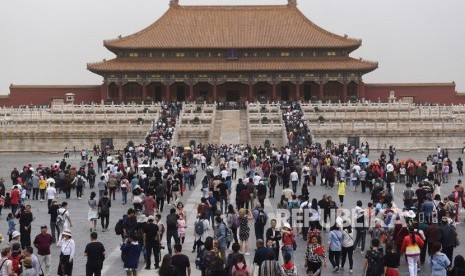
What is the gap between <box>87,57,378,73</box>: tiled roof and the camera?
71.4 m

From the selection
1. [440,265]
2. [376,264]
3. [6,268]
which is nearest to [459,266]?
[440,265]

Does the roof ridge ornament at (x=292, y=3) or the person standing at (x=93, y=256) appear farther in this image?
the roof ridge ornament at (x=292, y=3)

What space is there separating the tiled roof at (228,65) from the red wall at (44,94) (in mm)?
2952

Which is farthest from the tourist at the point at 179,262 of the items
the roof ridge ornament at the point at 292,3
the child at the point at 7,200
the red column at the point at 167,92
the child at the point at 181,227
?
the roof ridge ornament at the point at 292,3

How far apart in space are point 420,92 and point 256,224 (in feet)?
193

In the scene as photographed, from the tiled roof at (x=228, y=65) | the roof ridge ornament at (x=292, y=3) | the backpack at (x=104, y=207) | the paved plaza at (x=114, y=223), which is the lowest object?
the paved plaza at (x=114, y=223)

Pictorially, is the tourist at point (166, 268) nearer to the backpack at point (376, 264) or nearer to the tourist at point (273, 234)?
the tourist at point (273, 234)

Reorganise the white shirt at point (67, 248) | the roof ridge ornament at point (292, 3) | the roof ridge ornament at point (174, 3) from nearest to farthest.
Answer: the white shirt at point (67, 248)
the roof ridge ornament at point (292, 3)
the roof ridge ornament at point (174, 3)

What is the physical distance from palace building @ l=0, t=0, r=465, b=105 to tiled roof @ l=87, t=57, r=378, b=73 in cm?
9

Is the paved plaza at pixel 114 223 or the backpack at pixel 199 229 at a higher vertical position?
the backpack at pixel 199 229

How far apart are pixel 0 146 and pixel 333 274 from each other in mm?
38001

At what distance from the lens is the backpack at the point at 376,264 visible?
45.6ft

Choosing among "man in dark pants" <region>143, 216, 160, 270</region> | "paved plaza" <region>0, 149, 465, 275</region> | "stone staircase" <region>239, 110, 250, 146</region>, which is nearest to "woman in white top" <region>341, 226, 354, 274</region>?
"paved plaza" <region>0, 149, 465, 275</region>

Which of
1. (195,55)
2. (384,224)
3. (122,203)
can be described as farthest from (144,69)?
(384,224)
